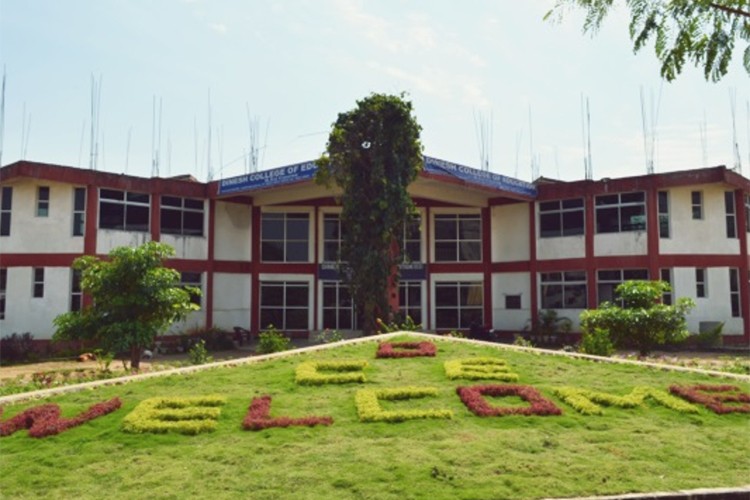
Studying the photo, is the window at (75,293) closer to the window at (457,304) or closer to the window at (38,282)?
the window at (38,282)

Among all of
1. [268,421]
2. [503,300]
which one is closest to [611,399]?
[268,421]

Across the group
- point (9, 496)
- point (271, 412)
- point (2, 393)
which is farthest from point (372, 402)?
point (2, 393)

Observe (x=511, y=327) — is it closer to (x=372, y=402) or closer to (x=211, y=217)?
(x=211, y=217)

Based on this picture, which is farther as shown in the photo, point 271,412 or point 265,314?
point 265,314

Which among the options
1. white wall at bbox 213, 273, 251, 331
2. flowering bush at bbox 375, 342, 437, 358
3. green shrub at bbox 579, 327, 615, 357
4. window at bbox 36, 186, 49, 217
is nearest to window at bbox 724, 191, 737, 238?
green shrub at bbox 579, 327, 615, 357

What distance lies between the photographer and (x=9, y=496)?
6.54 m

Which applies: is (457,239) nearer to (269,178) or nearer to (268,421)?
(269,178)

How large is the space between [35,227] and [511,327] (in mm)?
19090

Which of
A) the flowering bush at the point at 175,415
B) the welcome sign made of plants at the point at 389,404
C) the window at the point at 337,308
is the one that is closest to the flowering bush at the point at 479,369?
the welcome sign made of plants at the point at 389,404

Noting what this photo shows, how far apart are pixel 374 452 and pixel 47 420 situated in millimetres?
4471

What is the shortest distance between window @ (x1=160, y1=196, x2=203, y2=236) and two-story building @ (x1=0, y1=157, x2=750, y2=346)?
0.15 ft

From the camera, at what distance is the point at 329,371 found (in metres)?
11.2

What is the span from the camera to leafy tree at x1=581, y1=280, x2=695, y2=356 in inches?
596

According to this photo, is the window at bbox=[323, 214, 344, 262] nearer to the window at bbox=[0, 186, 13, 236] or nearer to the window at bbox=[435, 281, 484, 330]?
the window at bbox=[435, 281, 484, 330]
